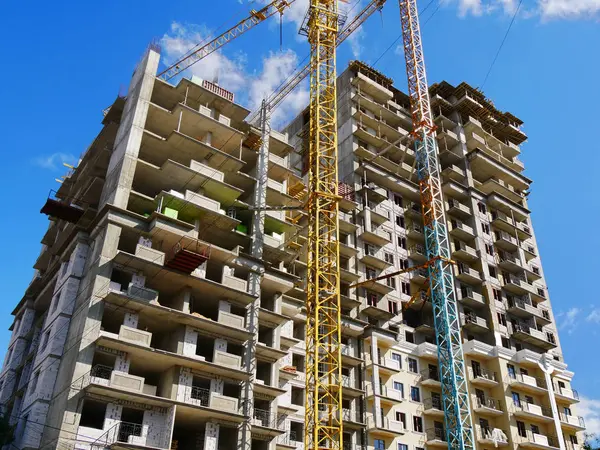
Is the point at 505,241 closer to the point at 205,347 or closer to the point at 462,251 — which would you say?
the point at 462,251

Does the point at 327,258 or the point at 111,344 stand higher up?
the point at 327,258

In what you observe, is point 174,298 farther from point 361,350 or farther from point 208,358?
point 361,350

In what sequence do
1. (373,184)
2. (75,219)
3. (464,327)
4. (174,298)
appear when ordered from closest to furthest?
(174,298) → (75,219) → (464,327) → (373,184)

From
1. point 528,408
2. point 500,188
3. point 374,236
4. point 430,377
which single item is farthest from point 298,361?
point 500,188

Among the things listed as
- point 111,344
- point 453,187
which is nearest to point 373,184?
point 453,187

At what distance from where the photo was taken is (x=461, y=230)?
86.9 meters

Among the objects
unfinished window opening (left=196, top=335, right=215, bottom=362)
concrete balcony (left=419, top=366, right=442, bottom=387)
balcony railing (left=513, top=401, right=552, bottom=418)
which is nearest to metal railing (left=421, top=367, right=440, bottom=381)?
concrete balcony (left=419, top=366, right=442, bottom=387)

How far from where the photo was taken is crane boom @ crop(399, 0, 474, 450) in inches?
2596

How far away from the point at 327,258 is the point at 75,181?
3000cm

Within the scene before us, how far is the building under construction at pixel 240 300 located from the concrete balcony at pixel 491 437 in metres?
0.33

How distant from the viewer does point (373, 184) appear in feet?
283

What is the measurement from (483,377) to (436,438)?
10.1 meters

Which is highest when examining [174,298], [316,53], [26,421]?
[316,53]

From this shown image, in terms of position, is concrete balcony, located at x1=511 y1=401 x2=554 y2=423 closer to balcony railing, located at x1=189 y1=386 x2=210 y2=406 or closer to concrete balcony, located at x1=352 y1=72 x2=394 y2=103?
balcony railing, located at x1=189 y1=386 x2=210 y2=406
